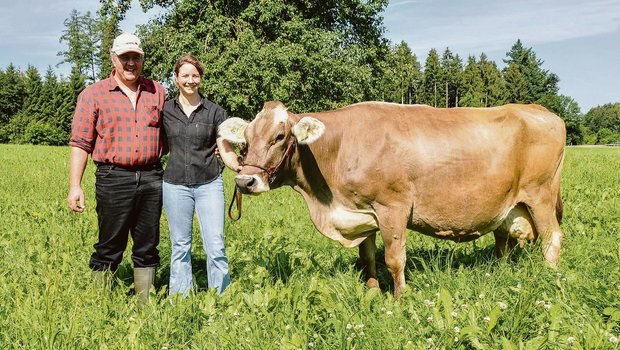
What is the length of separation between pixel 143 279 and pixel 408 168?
2754mm

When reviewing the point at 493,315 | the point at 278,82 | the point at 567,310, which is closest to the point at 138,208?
the point at 493,315

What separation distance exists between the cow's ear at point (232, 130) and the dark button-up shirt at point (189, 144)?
155mm

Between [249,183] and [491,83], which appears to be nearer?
[249,183]

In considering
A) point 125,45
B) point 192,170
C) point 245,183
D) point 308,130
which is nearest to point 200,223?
point 192,170

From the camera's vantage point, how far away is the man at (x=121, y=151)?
4.69 meters

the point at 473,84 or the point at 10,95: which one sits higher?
the point at 473,84

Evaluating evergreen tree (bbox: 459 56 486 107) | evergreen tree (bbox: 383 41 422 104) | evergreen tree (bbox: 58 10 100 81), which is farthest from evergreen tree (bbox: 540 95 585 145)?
evergreen tree (bbox: 58 10 100 81)

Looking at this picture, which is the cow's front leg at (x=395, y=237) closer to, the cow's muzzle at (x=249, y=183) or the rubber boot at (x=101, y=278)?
the cow's muzzle at (x=249, y=183)

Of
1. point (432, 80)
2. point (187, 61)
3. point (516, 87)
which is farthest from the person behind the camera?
point (432, 80)

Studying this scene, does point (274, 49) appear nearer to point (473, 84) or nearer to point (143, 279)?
point (143, 279)

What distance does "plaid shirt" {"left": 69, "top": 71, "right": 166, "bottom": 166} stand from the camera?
4.67 m

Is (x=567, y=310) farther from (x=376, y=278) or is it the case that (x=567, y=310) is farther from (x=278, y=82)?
(x=278, y=82)

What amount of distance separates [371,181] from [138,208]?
219cm

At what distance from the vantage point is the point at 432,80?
3967 inches
